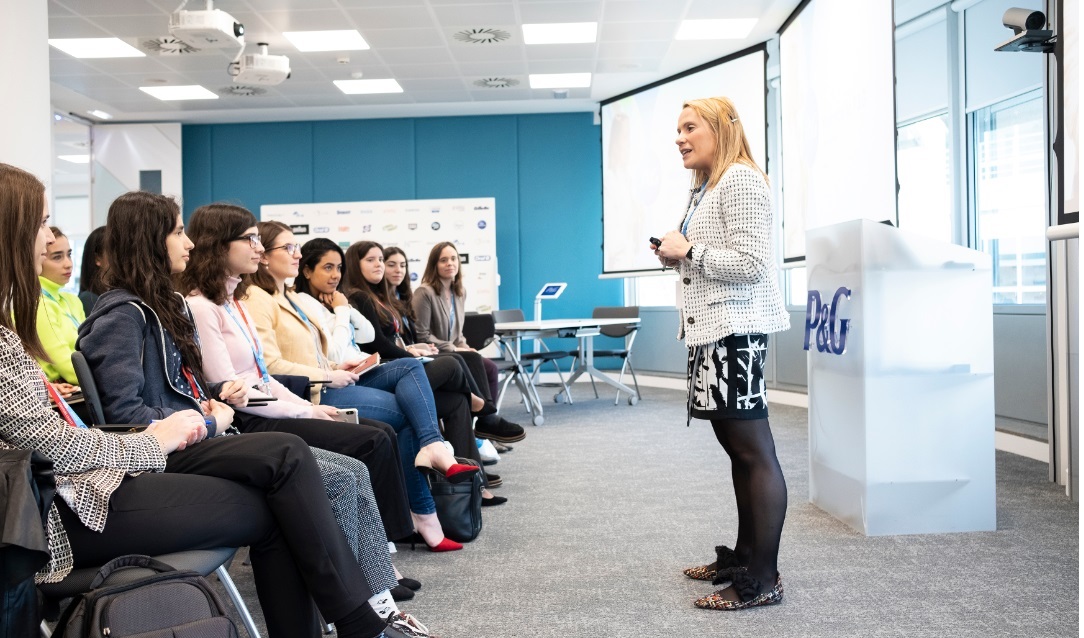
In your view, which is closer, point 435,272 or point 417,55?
point 435,272

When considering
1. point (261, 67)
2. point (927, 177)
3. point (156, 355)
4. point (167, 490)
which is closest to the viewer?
point (167, 490)

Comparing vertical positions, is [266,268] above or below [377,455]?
above

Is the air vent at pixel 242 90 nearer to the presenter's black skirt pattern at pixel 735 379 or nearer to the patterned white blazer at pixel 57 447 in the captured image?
the presenter's black skirt pattern at pixel 735 379

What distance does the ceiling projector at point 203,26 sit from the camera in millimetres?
5949

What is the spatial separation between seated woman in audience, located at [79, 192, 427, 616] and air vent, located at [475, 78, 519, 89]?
7.27 meters

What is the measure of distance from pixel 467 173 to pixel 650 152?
8.13 feet

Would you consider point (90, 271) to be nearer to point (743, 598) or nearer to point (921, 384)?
point (743, 598)

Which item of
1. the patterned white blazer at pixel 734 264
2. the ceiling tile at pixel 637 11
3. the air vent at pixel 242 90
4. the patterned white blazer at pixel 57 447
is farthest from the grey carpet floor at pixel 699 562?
the air vent at pixel 242 90

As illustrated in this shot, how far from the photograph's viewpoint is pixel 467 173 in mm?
10695

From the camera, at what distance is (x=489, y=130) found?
35.1 feet

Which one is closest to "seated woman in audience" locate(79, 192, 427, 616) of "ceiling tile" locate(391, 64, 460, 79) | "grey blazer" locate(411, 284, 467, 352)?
"grey blazer" locate(411, 284, 467, 352)

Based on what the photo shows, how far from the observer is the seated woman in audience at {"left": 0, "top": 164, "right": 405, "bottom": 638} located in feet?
5.20

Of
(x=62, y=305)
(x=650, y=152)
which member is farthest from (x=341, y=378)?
(x=650, y=152)

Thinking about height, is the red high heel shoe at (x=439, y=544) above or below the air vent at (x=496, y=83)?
below
